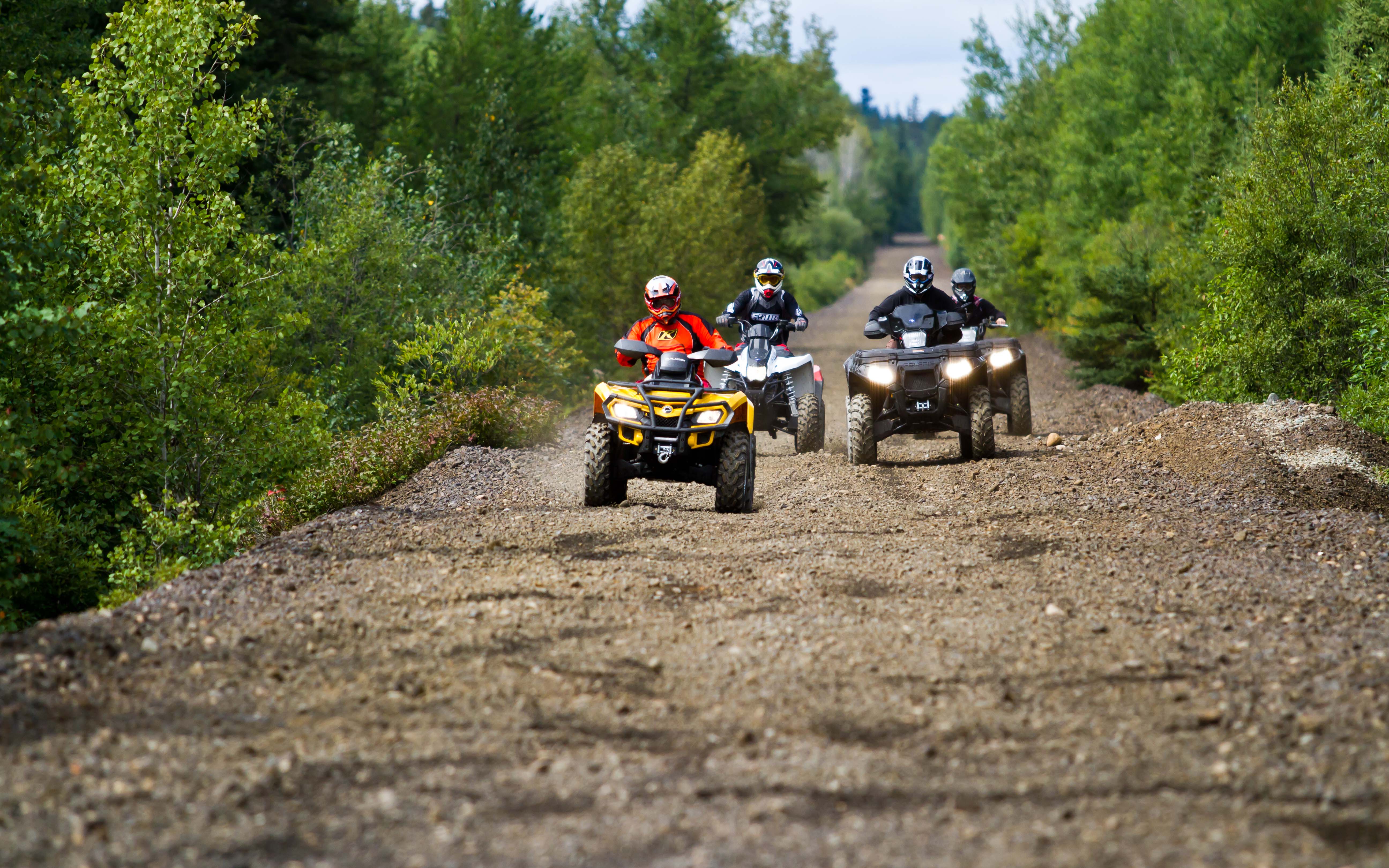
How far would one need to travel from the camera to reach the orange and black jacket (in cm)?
1106

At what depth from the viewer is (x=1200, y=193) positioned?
24.0m

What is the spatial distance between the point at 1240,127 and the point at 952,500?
52.4 feet

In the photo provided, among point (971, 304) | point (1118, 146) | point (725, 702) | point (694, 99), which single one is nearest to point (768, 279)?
point (971, 304)

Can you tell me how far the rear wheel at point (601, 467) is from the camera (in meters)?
9.92

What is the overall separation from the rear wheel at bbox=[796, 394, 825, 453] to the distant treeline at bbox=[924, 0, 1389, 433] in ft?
20.3

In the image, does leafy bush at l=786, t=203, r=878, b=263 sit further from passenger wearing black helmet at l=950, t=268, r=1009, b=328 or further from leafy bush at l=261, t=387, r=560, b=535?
leafy bush at l=261, t=387, r=560, b=535

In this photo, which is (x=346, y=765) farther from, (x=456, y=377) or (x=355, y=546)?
(x=456, y=377)

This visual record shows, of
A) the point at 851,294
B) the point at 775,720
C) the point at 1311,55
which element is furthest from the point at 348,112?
the point at 851,294

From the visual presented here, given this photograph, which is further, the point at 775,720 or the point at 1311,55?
the point at 1311,55

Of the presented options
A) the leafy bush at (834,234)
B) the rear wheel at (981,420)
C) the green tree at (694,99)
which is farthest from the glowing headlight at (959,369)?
the leafy bush at (834,234)

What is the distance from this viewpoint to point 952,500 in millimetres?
10641

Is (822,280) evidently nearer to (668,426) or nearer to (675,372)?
(675,372)

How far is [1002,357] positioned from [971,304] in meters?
1.45

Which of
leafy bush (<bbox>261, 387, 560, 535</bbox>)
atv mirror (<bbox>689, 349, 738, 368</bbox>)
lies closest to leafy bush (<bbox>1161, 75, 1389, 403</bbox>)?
atv mirror (<bbox>689, 349, 738, 368</bbox>)
